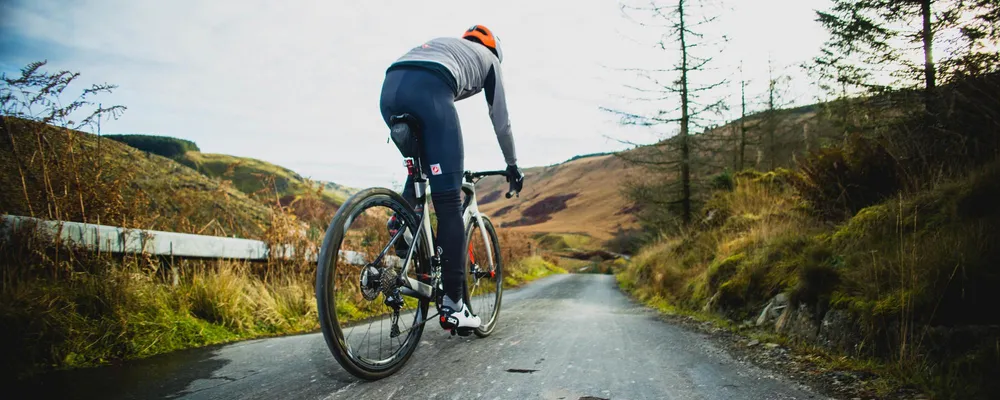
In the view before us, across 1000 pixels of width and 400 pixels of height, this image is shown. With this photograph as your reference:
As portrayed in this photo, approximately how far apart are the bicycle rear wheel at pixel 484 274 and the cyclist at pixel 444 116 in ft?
2.66

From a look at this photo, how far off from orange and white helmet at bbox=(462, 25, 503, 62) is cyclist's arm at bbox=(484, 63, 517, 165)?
129mm

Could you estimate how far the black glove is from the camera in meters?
3.47

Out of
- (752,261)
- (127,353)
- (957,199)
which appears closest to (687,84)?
(752,261)

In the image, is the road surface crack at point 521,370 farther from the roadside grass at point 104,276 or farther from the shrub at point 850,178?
the shrub at point 850,178

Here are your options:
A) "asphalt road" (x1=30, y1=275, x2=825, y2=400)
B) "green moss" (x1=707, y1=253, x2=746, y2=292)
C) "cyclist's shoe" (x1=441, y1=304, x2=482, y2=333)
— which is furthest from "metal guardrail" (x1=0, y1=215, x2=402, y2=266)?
"green moss" (x1=707, y1=253, x2=746, y2=292)

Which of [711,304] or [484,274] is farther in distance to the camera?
[711,304]

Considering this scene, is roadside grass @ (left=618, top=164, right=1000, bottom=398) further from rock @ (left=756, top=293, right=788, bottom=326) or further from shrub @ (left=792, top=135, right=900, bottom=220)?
shrub @ (left=792, top=135, right=900, bottom=220)

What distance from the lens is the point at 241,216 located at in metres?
5.59

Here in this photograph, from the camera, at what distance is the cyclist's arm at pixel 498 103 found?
3131 millimetres

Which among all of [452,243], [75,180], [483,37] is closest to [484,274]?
[452,243]

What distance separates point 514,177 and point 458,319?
4.10ft

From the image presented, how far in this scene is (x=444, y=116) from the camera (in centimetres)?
262

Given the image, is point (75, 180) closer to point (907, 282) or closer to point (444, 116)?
point (444, 116)

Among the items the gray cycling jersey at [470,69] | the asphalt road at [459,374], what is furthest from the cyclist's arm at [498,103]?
the asphalt road at [459,374]
